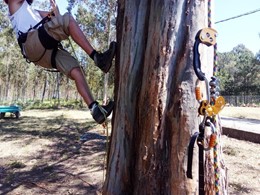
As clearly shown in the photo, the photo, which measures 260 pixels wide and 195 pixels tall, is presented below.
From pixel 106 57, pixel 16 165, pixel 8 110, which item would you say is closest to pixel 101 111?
pixel 106 57

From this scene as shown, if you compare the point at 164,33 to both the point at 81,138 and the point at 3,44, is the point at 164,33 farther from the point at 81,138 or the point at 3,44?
the point at 3,44

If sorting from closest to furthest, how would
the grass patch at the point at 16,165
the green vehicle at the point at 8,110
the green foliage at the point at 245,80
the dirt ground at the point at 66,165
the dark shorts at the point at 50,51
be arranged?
the dark shorts at the point at 50,51 → the dirt ground at the point at 66,165 → the grass patch at the point at 16,165 → the green vehicle at the point at 8,110 → the green foliage at the point at 245,80

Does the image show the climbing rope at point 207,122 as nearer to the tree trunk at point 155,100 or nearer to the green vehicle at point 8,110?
the tree trunk at point 155,100

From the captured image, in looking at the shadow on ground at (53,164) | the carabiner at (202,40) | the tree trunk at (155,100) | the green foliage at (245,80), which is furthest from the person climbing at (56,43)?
the green foliage at (245,80)

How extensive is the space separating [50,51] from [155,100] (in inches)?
46.5

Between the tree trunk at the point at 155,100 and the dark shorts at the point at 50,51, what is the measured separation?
1.73ft

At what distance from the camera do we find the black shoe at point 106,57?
2.28 meters

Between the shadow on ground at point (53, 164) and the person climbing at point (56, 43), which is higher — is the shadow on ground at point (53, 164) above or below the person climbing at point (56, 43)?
below

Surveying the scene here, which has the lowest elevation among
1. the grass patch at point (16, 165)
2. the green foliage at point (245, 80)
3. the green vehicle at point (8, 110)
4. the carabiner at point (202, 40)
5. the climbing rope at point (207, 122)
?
the grass patch at point (16, 165)

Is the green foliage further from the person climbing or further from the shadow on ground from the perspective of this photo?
the person climbing

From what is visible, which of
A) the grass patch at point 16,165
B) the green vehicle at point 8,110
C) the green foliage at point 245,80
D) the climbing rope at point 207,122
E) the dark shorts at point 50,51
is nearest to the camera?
the climbing rope at point 207,122

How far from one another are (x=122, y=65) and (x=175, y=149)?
698 mm

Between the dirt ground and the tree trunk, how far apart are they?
2.06 m

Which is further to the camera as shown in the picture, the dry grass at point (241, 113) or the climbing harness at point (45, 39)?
the dry grass at point (241, 113)
